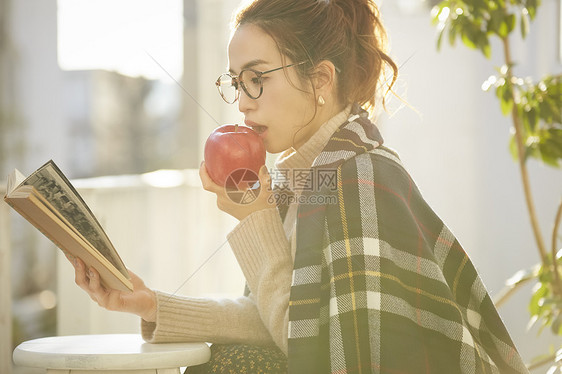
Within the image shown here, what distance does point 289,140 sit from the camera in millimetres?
1514

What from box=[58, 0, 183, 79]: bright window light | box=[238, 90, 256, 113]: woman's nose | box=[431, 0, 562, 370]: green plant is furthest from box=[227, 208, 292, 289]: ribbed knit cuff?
box=[58, 0, 183, 79]: bright window light

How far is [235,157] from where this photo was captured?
1.48 metres

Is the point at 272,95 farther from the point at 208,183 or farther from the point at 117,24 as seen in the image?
the point at 117,24

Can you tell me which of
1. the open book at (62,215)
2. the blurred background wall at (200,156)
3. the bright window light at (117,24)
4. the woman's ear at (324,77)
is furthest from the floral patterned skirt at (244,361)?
the bright window light at (117,24)

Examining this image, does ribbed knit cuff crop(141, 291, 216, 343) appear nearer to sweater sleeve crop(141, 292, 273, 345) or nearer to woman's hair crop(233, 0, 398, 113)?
sweater sleeve crop(141, 292, 273, 345)

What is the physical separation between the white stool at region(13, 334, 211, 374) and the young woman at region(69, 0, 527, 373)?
9 cm

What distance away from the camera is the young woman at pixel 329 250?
1236 mm

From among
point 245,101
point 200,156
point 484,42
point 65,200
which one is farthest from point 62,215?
point 200,156

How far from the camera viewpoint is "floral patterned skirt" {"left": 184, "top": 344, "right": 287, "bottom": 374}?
52.2 inches

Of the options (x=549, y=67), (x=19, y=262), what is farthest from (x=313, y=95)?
(x=19, y=262)

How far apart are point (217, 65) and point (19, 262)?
5.71 ft

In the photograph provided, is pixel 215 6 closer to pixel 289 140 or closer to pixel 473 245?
pixel 473 245

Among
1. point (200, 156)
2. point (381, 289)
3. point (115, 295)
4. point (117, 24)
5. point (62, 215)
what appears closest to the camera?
point (62, 215)

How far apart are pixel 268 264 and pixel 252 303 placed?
0.20 meters
